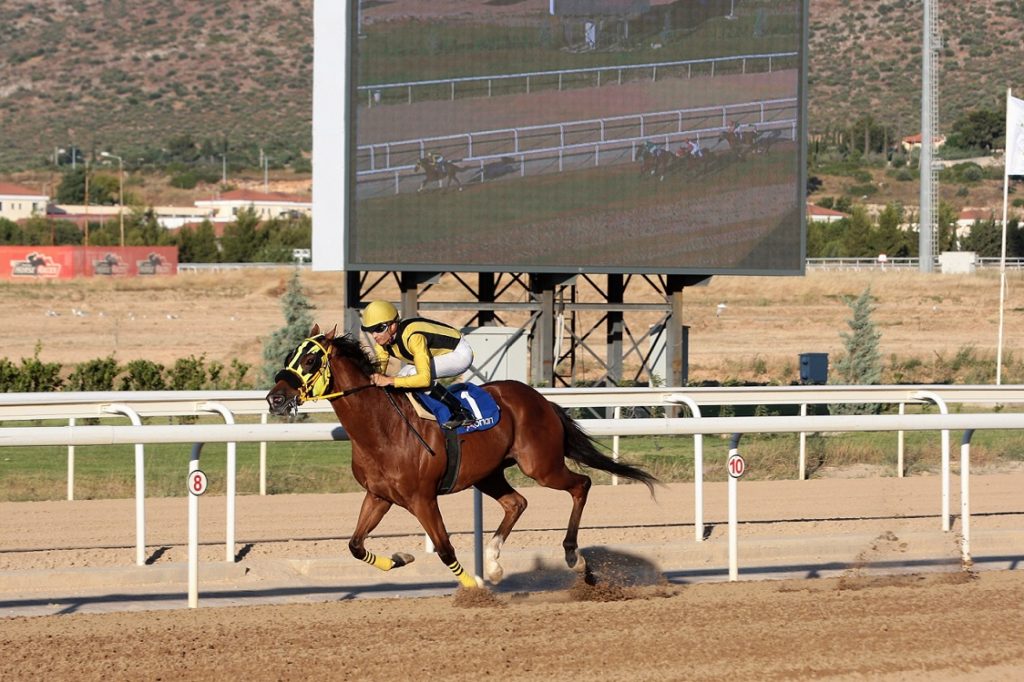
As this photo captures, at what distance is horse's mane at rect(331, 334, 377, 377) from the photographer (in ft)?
21.6

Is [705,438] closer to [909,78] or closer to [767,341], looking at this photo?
[767,341]

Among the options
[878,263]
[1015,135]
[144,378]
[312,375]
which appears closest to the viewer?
[312,375]

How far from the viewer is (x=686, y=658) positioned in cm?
568

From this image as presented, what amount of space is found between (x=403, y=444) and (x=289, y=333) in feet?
44.5

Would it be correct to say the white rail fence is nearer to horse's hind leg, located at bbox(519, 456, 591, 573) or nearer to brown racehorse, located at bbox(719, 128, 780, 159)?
horse's hind leg, located at bbox(519, 456, 591, 573)

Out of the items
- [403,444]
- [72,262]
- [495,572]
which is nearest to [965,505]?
[495,572]

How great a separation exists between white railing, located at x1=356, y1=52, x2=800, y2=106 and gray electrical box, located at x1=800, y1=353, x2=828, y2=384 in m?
3.97

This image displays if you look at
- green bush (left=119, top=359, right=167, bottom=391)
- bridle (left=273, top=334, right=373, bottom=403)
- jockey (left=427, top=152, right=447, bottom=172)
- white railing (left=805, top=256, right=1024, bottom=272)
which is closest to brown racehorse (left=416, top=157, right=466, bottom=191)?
jockey (left=427, top=152, right=447, bottom=172)

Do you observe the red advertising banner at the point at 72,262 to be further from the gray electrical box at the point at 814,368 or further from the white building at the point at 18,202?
the gray electrical box at the point at 814,368

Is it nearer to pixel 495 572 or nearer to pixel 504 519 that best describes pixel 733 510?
pixel 504 519

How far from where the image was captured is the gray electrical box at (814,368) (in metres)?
19.2

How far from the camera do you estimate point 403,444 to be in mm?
6605

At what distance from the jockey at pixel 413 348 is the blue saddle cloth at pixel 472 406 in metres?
0.02

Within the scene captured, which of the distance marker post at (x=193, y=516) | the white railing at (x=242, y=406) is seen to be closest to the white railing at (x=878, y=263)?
the white railing at (x=242, y=406)
